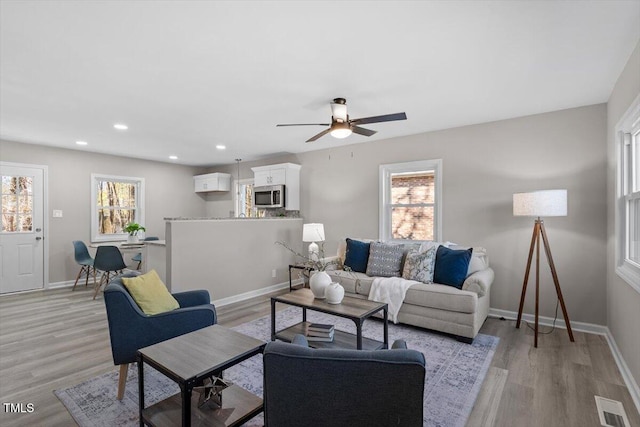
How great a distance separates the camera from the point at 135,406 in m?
2.14

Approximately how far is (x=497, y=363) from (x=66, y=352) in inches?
152

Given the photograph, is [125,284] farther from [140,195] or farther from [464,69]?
[140,195]

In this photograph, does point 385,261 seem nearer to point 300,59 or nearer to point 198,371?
point 300,59

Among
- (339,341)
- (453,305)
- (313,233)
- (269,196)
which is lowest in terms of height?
(339,341)

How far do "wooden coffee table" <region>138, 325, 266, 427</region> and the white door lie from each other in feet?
16.5

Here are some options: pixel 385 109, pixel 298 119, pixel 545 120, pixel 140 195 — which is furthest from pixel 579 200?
pixel 140 195

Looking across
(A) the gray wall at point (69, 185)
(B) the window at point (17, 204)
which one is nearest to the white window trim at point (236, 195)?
(A) the gray wall at point (69, 185)

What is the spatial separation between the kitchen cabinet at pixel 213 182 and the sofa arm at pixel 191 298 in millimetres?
4666

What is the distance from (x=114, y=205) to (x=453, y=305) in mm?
6341

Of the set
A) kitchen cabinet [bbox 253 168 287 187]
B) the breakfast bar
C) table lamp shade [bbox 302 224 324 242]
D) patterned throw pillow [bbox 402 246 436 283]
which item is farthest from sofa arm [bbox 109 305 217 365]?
kitchen cabinet [bbox 253 168 287 187]

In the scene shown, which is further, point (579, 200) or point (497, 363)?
point (579, 200)

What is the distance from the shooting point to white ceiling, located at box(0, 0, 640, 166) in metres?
1.91

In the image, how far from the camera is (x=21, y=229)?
5.21m

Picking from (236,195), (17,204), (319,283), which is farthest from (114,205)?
(319,283)
